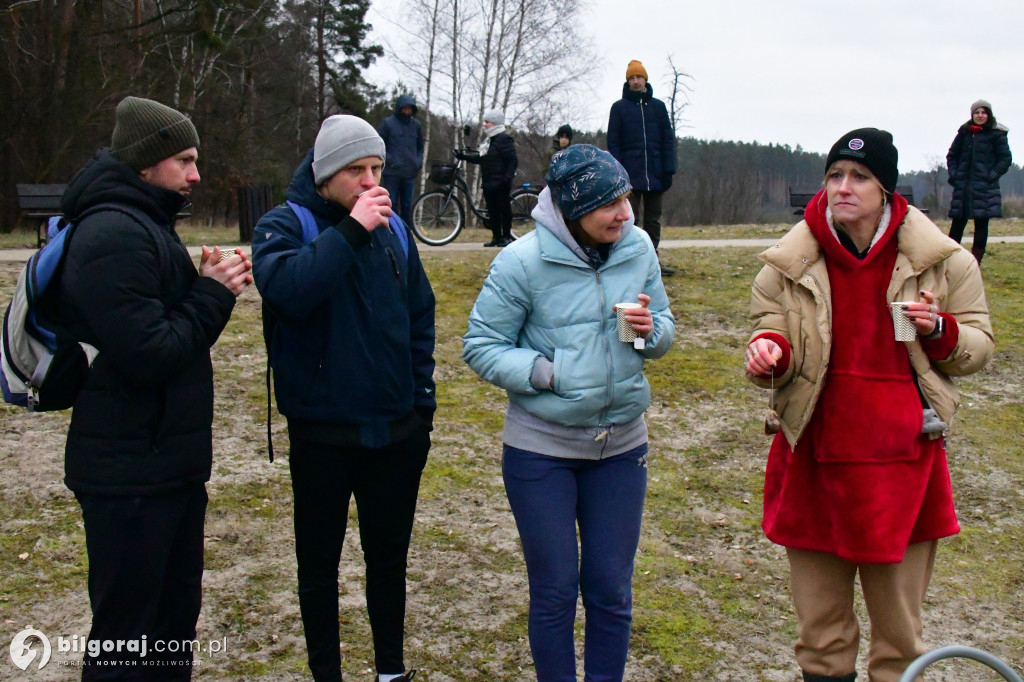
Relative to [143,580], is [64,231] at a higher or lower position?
higher

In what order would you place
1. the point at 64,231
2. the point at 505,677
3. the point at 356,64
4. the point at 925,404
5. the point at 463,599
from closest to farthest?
the point at 64,231, the point at 925,404, the point at 505,677, the point at 463,599, the point at 356,64

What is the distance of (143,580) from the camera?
→ 9.05 feet

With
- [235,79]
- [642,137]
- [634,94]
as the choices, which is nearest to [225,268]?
[642,137]

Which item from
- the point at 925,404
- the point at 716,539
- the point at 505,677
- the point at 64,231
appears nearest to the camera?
→ the point at 64,231

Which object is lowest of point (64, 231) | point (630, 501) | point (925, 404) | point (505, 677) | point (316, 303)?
point (505, 677)

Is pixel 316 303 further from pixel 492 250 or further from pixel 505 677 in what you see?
pixel 492 250

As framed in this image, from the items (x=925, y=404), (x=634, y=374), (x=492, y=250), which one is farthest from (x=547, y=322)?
(x=492, y=250)

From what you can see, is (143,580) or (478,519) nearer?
(143,580)

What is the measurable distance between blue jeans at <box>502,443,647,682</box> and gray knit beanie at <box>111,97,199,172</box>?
1.40m

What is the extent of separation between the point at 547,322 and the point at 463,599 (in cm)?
158

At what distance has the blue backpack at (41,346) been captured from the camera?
8.66 feet

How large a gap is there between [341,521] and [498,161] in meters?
8.26

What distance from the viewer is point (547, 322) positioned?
3.09 meters

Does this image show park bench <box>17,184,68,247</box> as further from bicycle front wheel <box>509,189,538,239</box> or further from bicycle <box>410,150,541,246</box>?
bicycle front wheel <box>509,189,538,239</box>
